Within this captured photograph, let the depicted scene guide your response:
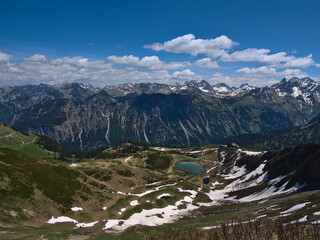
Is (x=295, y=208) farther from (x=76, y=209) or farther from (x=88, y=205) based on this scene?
(x=76, y=209)

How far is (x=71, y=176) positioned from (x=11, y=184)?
3637 cm

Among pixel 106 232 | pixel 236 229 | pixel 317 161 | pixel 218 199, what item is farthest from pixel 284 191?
pixel 236 229

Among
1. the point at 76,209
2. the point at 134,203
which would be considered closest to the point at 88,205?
the point at 76,209

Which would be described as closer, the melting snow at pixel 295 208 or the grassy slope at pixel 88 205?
the grassy slope at pixel 88 205

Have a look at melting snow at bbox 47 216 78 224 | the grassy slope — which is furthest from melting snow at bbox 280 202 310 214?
melting snow at bbox 47 216 78 224

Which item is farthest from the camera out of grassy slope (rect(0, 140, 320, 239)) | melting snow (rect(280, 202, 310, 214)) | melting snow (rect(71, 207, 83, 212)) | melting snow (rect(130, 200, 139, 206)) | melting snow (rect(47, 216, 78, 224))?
melting snow (rect(130, 200, 139, 206))

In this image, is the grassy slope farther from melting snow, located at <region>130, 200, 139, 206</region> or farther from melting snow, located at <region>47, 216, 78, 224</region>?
melting snow, located at <region>130, 200, 139, 206</region>

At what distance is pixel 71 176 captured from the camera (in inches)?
4843

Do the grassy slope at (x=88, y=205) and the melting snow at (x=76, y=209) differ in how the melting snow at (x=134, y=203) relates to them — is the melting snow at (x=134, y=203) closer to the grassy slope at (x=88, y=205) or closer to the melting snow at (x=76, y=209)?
the grassy slope at (x=88, y=205)

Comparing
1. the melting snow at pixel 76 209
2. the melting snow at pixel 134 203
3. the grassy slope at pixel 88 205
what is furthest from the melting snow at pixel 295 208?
the melting snow at pixel 76 209

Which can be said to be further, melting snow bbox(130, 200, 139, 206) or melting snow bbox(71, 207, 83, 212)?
melting snow bbox(130, 200, 139, 206)

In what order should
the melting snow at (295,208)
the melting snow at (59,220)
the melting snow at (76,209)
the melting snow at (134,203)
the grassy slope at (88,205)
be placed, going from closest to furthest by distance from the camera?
the grassy slope at (88,205), the melting snow at (295,208), the melting snow at (59,220), the melting snow at (76,209), the melting snow at (134,203)

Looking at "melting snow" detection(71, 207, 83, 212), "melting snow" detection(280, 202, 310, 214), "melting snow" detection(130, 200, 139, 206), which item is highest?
"melting snow" detection(280, 202, 310, 214)

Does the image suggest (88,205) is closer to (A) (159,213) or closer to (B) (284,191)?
(A) (159,213)
